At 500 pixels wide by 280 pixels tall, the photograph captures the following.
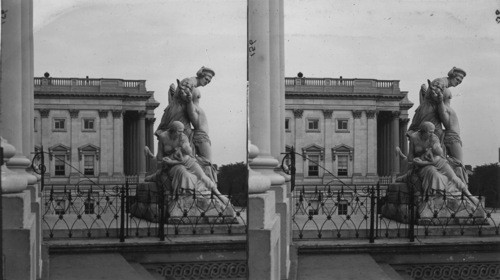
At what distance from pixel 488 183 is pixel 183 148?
17.8ft

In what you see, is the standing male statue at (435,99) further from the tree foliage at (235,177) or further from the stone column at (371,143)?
the stone column at (371,143)

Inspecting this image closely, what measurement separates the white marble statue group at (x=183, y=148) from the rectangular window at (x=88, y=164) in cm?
344

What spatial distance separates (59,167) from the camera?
6.36m

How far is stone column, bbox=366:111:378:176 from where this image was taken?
68.1 ft

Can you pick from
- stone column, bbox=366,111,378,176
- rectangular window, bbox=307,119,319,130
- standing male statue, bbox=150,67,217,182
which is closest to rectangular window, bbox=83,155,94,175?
standing male statue, bbox=150,67,217,182

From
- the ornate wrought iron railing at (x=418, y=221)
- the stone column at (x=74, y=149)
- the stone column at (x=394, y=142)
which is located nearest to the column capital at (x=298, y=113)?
the stone column at (x=394, y=142)

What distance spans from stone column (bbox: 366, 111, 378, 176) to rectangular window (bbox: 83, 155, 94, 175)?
13.9m

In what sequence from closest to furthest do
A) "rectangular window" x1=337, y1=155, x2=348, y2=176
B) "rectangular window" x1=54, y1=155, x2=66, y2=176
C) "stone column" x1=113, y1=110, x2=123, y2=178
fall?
"rectangular window" x1=54, y1=155, x2=66, y2=176 < "stone column" x1=113, y1=110, x2=123, y2=178 < "rectangular window" x1=337, y1=155, x2=348, y2=176

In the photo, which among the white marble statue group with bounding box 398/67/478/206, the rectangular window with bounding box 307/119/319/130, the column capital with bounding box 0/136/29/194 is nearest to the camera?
the column capital with bounding box 0/136/29/194

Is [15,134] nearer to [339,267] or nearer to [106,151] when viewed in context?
[106,151]

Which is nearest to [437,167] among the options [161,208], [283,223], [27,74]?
[283,223]

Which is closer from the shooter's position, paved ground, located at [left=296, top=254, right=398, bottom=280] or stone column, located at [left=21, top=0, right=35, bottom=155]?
stone column, located at [left=21, top=0, right=35, bottom=155]

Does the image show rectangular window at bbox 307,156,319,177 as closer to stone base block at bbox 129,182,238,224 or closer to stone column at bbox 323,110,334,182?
stone column at bbox 323,110,334,182

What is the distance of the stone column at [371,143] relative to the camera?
68.1ft
